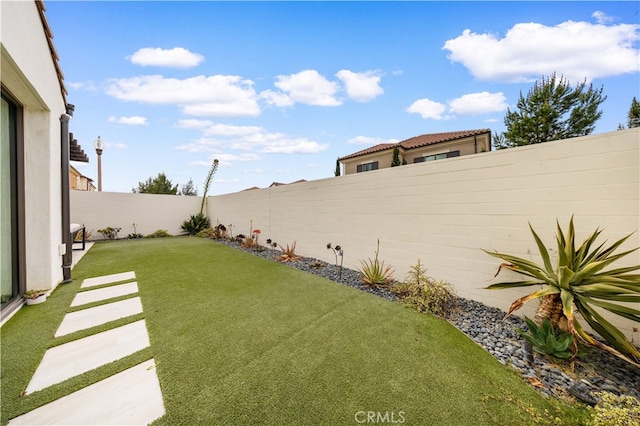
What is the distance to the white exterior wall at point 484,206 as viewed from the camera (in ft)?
8.02

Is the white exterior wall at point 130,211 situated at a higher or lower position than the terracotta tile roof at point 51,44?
lower

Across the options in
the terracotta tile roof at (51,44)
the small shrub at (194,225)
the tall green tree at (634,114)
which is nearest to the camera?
the terracotta tile roof at (51,44)

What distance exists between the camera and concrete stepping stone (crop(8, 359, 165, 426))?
146 centimetres

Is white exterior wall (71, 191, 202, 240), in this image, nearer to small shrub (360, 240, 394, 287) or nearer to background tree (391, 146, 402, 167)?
small shrub (360, 240, 394, 287)

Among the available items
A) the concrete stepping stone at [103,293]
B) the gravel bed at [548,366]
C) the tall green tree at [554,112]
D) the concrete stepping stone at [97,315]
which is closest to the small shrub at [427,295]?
the gravel bed at [548,366]

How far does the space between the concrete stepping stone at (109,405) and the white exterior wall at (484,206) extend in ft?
12.9

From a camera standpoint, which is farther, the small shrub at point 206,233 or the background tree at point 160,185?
the background tree at point 160,185

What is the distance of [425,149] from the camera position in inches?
551

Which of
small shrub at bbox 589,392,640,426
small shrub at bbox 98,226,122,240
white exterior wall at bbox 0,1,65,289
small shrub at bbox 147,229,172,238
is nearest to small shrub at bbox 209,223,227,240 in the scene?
small shrub at bbox 147,229,172,238

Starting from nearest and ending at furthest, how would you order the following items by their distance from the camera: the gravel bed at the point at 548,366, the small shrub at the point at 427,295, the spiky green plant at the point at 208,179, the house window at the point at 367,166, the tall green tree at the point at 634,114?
1. the gravel bed at the point at 548,366
2. the small shrub at the point at 427,295
3. the tall green tree at the point at 634,114
4. the spiky green plant at the point at 208,179
5. the house window at the point at 367,166

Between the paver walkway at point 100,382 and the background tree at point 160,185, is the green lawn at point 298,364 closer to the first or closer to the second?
the paver walkway at point 100,382

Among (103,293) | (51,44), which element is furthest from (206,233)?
(51,44)

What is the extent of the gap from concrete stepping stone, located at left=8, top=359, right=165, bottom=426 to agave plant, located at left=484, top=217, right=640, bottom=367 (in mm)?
3134

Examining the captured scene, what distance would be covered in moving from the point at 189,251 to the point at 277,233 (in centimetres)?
285
